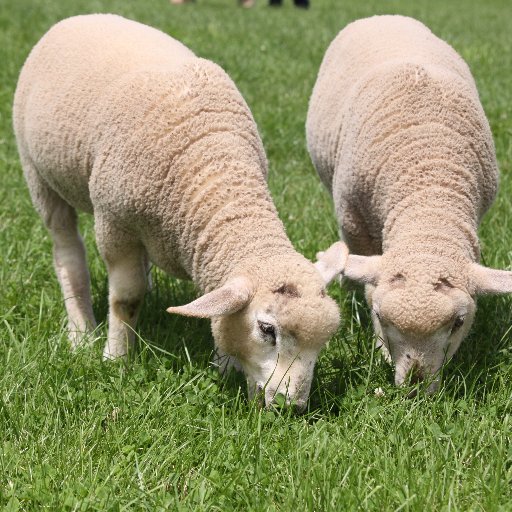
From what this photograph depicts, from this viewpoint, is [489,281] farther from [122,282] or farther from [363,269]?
[122,282]

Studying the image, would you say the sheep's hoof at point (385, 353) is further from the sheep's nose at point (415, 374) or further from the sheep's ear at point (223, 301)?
the sheep's ear at point (223, 301)

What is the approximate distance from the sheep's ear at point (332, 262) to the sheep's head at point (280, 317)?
0.10 metres

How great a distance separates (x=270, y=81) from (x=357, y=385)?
17.9 feet

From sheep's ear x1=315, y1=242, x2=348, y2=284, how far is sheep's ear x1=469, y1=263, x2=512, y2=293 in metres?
0.48

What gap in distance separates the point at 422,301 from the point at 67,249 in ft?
6.46

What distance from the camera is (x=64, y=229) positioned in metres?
4.30

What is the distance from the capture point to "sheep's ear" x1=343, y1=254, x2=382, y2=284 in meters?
3.24

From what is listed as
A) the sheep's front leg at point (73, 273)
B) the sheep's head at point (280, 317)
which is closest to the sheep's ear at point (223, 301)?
the sheep's head at point (280, 317)

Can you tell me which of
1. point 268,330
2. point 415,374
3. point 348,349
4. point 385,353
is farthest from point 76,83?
point 415,374

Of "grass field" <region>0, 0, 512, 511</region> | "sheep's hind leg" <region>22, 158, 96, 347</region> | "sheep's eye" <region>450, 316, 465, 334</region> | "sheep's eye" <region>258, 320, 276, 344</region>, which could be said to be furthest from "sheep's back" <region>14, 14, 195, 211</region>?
"sheep's eye" <region>450, 316, 465, 334</region>

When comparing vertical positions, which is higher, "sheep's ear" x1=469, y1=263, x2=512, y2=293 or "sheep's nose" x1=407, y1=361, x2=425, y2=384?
"sheep's ear" x1=469, y1=263, x2=512, y2=293

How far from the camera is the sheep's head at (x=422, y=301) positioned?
3.04 m

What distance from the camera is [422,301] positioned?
303 cm

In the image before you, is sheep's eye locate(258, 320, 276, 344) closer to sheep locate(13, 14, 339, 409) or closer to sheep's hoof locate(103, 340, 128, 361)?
sheep locate(13, 14, 339, 409)
